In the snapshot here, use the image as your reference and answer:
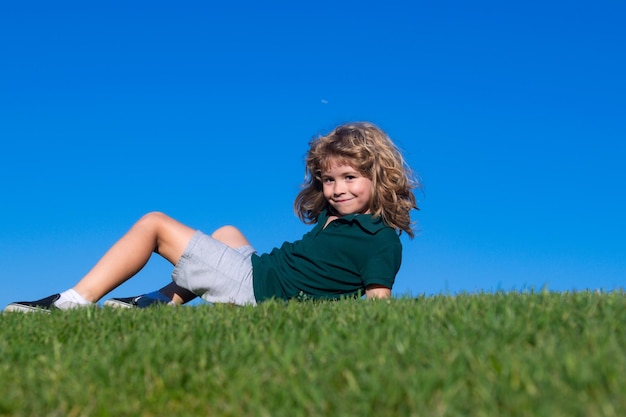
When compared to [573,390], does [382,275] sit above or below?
above

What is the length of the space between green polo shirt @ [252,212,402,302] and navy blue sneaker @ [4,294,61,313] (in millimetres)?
2003

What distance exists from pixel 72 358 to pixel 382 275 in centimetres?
347

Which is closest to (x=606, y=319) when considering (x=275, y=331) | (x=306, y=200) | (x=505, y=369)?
(x=505, y=369)

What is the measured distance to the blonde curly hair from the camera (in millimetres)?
7668

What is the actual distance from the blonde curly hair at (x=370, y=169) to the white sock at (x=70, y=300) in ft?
8.70

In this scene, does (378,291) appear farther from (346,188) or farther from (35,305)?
(35,305)

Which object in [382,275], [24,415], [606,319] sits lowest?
[24,415]

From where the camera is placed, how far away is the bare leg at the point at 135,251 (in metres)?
7.03

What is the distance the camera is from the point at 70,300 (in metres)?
7.01

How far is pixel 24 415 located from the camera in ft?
10.6

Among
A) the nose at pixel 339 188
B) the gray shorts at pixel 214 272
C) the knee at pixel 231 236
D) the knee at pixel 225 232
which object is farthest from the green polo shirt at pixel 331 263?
the knee at pixel 225 232

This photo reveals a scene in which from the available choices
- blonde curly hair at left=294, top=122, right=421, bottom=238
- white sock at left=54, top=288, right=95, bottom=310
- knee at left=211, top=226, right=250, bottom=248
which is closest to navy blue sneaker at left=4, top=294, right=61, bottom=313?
white sock at left=54, top=288, right=95, bottom=310

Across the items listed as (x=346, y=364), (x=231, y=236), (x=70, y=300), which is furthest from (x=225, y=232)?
(x=346, y=364)

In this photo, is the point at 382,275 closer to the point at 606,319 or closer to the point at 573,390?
the point at 606,319
